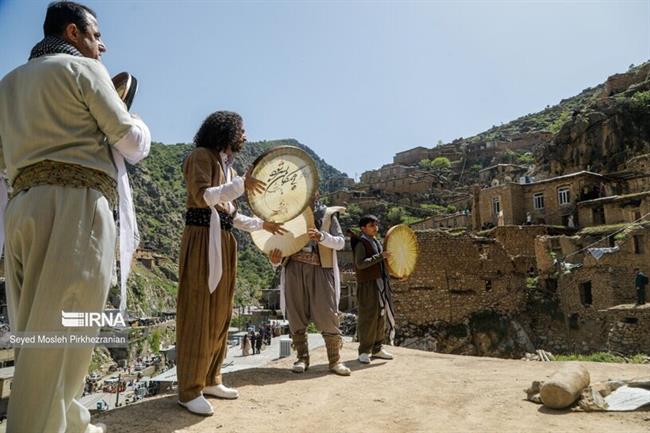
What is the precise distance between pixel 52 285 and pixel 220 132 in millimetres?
1999

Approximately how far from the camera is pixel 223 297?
3568 millimetres

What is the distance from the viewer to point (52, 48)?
2.39 metres

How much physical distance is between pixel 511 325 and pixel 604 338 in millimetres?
2974

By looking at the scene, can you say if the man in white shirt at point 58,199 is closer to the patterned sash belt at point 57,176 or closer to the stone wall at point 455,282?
the patterned sash belt at point 57,176

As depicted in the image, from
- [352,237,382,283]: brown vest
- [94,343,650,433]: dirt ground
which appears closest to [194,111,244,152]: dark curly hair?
[94,343,650,433]: dirt ground

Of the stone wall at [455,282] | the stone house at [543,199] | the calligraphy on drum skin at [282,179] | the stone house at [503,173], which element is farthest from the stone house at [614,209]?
the stone house at [503,173]

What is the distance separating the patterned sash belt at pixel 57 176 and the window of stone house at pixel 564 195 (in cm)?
2912

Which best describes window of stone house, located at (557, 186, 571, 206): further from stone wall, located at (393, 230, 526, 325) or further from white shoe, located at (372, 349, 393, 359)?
white shoe, located at (372, 349, 393, 359)

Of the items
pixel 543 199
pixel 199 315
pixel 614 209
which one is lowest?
pixel 199 315

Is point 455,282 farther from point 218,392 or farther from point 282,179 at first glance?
point 218,392

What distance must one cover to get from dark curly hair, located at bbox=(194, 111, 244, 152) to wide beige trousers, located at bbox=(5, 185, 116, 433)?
5.13ft

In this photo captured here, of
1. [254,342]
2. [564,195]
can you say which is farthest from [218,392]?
[564,195]

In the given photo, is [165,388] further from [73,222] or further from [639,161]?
[639,161]

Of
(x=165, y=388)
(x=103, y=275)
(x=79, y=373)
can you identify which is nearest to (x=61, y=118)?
(x=103, y=275)
